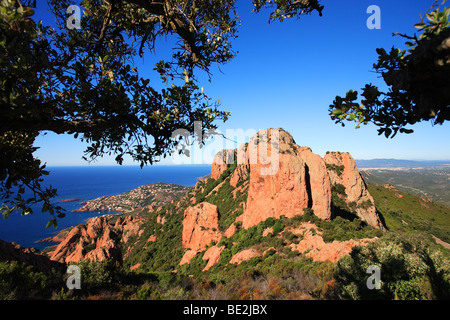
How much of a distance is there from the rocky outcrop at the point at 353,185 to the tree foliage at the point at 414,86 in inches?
1249

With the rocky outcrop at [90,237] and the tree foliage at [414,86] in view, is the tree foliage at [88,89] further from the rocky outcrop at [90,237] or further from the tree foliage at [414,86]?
the rocky outcrop at [90,237]

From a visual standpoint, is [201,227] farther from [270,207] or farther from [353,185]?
[353,185]

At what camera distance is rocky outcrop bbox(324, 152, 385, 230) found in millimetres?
28622

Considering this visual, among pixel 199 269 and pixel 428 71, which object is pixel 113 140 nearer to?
pixel 428 71

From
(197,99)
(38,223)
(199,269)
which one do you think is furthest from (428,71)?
(38,223)

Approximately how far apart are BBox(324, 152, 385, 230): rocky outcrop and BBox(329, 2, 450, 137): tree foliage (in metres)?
31.7

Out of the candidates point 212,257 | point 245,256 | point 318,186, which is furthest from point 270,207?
point 212,257

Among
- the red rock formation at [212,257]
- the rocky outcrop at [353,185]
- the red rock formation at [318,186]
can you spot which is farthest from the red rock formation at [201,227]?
the rocky outcrop at [353,185]

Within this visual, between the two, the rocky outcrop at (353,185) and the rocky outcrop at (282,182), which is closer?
the rocky outcrop at (282,182)

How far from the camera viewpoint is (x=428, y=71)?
7.00 ft

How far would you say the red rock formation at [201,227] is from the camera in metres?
31.3

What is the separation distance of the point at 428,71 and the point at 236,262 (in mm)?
21296

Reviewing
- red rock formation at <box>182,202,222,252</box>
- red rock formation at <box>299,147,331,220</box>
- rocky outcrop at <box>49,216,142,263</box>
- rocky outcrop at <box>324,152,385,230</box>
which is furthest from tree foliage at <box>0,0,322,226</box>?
rocky outcrop at <box>49,216,142,263</box>

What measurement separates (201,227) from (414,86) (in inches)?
1286
